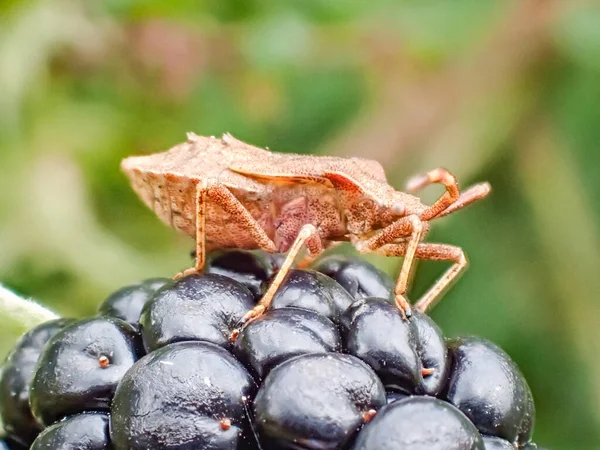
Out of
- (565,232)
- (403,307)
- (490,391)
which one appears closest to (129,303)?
(403,307)

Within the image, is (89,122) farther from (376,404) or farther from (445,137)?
(376,404)

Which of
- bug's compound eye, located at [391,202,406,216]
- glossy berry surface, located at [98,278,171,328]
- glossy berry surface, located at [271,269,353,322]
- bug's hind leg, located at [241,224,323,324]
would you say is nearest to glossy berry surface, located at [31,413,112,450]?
glossy berry surface, located at [98,278,171,328]

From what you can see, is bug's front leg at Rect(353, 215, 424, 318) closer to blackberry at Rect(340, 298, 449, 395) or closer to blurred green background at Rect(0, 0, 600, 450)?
blackberry at Rect(340, 298, 449, 395)

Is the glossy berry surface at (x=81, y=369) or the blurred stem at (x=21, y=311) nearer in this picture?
the glossy berry surface at (x=81, y=369)

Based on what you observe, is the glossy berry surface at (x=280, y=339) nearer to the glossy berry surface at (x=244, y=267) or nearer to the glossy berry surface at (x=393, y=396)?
the glossy berry surface at (x=393, y=396)

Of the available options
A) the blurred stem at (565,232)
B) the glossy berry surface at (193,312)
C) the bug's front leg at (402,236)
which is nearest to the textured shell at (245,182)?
the bug's front leg at (402,236)

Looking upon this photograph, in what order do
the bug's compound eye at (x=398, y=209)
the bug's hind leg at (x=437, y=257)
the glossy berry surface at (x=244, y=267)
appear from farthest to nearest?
the bug's compound eye at (x=398, y=209) < the bug's hind leg at (x=437, y=257) < the glossy berry surface at (x=244, y=267)

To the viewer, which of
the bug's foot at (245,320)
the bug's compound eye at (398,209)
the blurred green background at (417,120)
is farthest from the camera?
the blurred green background at (417,120)
